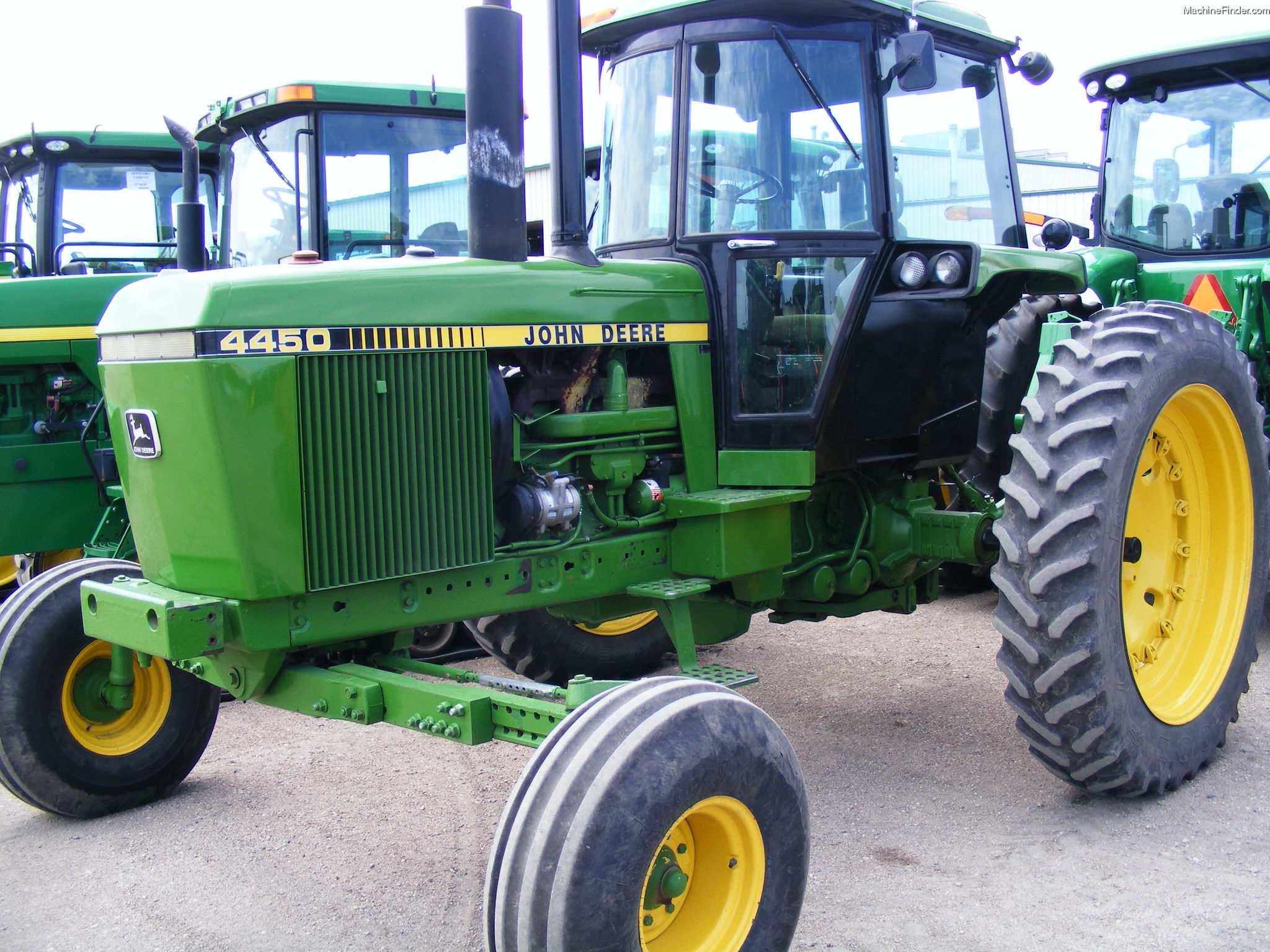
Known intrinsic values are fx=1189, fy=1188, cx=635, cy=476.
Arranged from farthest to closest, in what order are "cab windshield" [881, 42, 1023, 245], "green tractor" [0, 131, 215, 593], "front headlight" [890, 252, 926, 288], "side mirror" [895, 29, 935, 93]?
"green tractor" [0, 131, 215, 593] → "cab windshield" [881, 42, 1023, 245] → "front headlight" [890, 252, 926, 288] → "side mirror" [895, 29, 935, 93]

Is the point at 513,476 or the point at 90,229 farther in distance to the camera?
the point at 90,229

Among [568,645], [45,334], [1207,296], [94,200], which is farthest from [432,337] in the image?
[94,200]

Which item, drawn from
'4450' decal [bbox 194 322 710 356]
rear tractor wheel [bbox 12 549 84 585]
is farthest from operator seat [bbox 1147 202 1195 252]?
rear tractor wheel [bbox 12 549 84 585]

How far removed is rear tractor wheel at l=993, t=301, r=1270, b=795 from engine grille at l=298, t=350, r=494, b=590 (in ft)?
5.23

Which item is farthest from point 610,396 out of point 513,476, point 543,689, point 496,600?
point 543,689

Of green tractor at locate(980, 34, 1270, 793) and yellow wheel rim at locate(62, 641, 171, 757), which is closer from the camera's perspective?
green tractor at locate(980, 34, 1270, 793)

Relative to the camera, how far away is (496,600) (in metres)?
3.32

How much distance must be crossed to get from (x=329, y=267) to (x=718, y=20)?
1.48 meters

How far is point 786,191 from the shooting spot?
3662 millimetres

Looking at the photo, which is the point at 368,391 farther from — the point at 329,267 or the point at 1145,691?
the point at 1145,691

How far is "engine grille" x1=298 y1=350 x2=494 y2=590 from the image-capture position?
2877 mm

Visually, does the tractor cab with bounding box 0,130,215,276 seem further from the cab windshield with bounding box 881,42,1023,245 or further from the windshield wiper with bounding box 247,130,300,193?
the cab windshield with bounding box 881,42,1023,245

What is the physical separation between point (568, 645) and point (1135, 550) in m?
2.18

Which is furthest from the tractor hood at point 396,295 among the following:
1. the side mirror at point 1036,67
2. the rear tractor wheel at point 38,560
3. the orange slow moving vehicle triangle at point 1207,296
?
the orange slow moving vehicle triangle at point 1207,296
